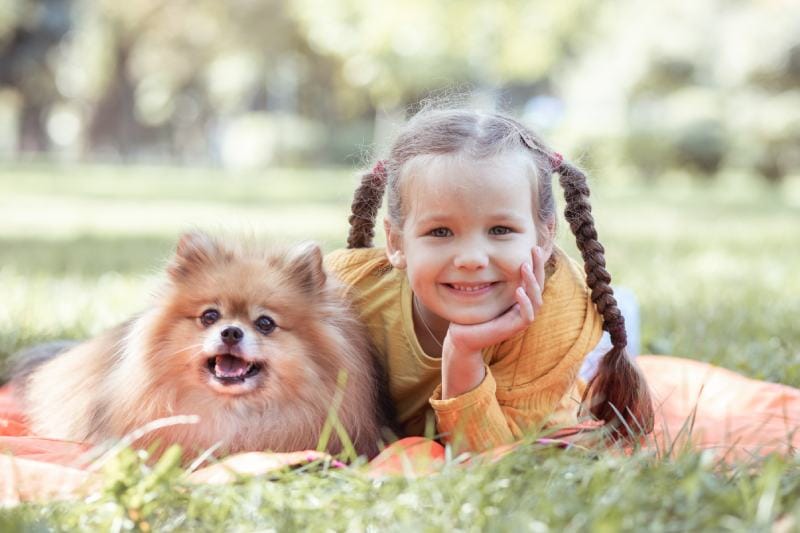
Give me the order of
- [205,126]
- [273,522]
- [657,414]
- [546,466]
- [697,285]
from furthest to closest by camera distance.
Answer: [205,126], [697,285], [657,414], [546,466], [273,522]

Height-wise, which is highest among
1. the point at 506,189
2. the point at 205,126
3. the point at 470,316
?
the point at 205,126

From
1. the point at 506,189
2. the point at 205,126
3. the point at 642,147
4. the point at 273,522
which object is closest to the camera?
the point at 273,522

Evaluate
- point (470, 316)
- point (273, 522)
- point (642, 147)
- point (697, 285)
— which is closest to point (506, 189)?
point (470, 316)

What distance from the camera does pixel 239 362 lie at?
3062mm

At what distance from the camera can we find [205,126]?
53.7 metres

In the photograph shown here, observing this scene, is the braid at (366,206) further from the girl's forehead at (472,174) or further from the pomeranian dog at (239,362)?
the pomeranian dog at (239,362)

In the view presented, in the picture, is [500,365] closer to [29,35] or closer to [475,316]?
[475,316]

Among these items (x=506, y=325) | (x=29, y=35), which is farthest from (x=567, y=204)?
(x=29, y=35)

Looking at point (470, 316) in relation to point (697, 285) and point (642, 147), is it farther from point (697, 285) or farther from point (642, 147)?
point (642, 147)

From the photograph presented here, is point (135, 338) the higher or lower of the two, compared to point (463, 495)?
higher

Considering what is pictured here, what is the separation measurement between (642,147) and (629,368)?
20734 millimetres

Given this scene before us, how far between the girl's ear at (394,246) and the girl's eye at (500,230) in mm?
397

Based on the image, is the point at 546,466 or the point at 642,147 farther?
the point at 642,147

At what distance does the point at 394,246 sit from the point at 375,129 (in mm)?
32881
